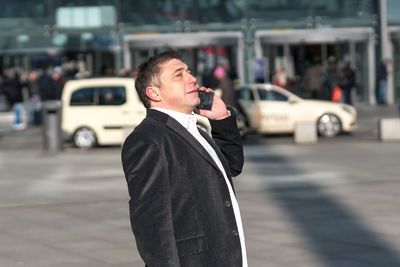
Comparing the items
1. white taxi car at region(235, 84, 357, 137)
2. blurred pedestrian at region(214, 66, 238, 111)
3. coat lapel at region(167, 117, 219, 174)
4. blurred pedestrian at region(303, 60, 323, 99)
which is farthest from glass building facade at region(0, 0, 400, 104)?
coat lapel at region(167, 117, 219, 174)

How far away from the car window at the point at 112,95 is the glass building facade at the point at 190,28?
1352cm

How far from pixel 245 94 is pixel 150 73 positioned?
689 inches

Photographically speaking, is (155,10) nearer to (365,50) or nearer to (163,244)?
(365,50)

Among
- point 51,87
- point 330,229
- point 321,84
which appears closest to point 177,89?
point 330,229

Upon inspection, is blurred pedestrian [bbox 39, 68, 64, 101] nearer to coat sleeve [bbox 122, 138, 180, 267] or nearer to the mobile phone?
the mobile phone

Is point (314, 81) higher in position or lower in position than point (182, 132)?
lower

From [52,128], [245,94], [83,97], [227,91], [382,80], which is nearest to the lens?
[52,128]

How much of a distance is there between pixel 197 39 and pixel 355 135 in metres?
12.6

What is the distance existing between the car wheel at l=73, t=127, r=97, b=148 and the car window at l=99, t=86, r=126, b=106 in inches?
24.1

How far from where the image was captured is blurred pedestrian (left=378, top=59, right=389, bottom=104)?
31.6 m

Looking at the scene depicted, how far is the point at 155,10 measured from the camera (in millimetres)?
33562

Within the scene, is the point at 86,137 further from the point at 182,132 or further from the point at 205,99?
the point at 182,132

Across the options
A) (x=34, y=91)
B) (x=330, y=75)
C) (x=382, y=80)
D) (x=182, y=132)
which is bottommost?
(x=382, y=80)

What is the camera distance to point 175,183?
3.59 meters
